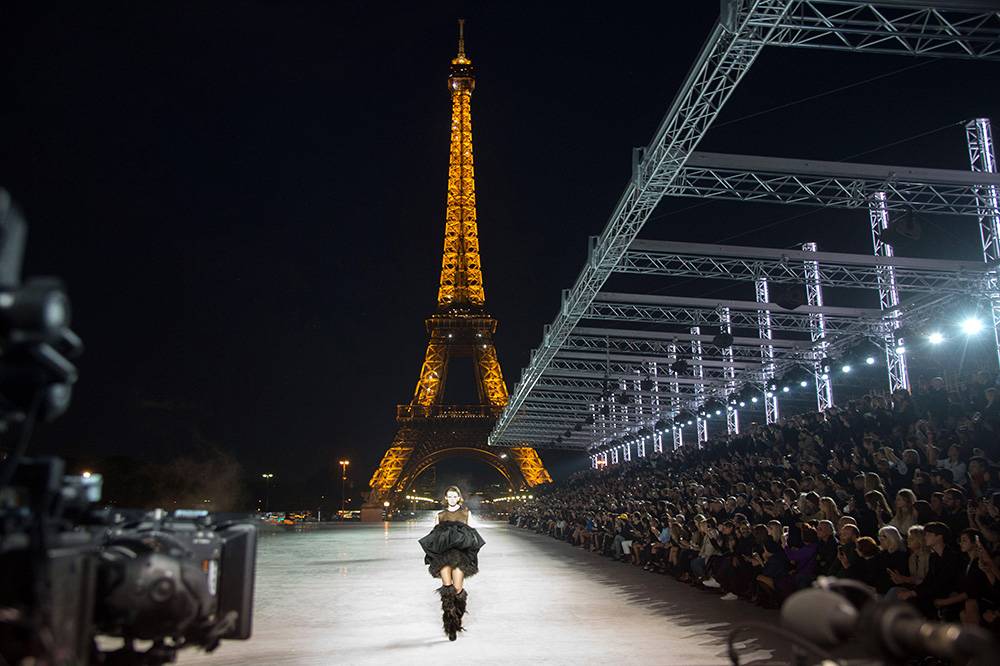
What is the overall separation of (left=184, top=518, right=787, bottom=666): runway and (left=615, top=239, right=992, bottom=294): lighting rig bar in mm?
6116

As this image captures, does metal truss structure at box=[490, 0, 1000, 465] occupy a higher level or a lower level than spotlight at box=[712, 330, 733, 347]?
higher

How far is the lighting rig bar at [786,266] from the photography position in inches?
595

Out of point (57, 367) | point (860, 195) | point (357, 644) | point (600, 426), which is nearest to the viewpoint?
point (57, 367)

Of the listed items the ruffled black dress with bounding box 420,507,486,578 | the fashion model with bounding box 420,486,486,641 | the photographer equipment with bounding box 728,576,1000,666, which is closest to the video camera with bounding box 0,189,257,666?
the photographer equipment with bounding box 728,576,1000,666

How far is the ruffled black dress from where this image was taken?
27.2 feet

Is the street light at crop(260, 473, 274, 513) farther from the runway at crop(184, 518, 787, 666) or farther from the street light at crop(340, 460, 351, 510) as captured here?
the runway at crop(184, 518, 787, 666)

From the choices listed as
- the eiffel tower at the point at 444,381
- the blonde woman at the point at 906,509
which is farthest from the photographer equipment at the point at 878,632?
the eiffel tower at the point at 444,381

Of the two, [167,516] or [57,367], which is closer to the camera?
[57,367]

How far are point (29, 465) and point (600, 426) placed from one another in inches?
1462

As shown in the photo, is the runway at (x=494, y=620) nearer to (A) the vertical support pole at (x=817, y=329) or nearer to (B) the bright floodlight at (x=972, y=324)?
(A) the vertical support pole at (x=817, y=329)

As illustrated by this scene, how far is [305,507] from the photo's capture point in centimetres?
6994

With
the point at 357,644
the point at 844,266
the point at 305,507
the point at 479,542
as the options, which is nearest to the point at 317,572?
the point at 479,542

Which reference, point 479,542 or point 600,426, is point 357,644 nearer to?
point 479,542

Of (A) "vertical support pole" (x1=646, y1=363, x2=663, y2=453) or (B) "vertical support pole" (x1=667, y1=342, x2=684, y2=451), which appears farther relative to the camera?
(A) "vertical support pole" (x1=646, y1=363, x2=663, y2=453)
